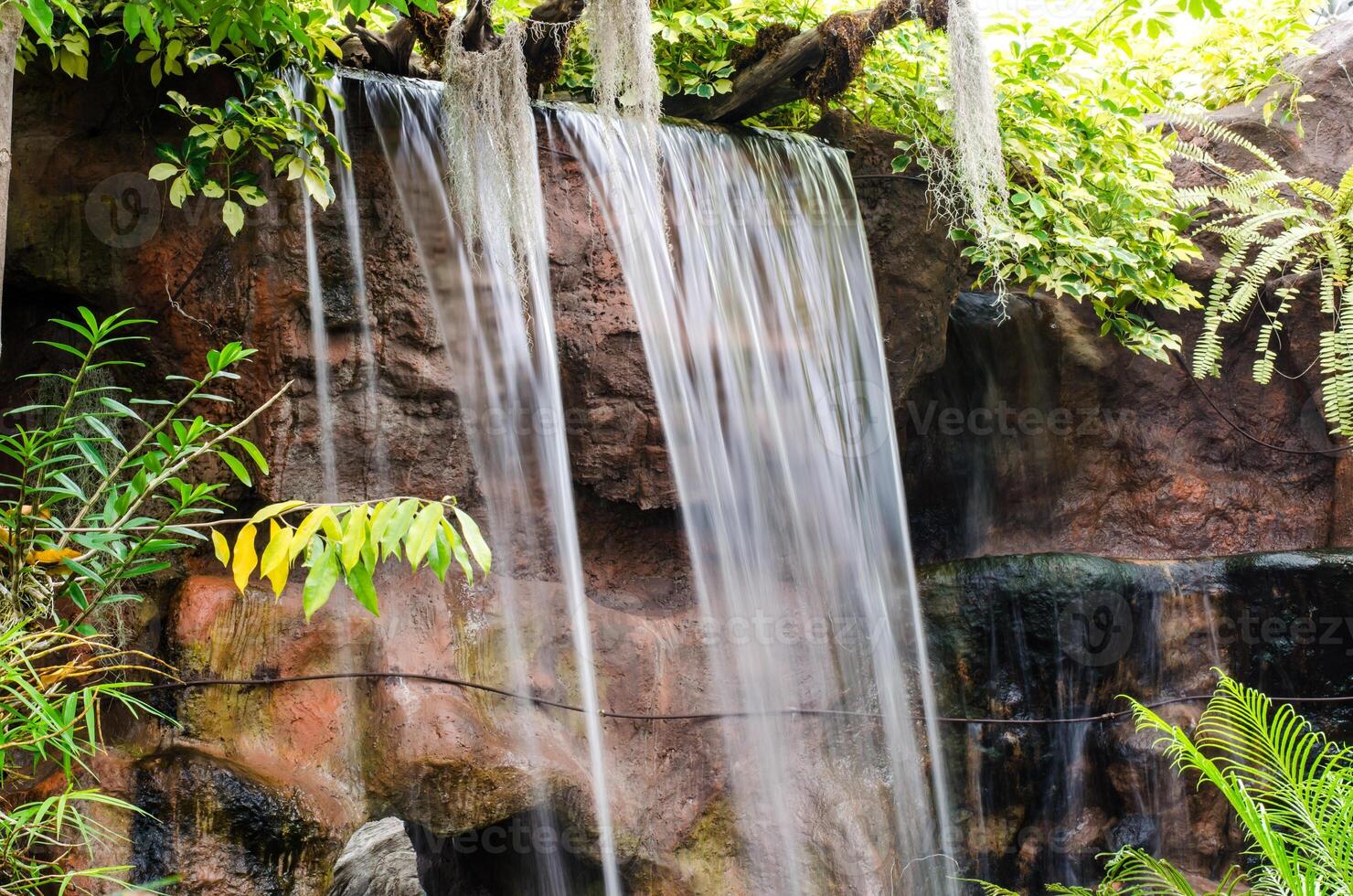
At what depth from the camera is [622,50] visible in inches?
173

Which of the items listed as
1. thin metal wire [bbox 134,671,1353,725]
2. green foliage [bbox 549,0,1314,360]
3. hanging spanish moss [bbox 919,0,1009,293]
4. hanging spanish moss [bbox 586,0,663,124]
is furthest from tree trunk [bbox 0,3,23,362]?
hanging spanish moss [bbox 919,0,1009,293]

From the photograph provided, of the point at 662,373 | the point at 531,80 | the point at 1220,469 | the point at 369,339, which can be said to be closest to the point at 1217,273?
the point at 1220,469

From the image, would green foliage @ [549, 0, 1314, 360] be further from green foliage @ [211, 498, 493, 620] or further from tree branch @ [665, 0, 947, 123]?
green foliage @ [211, 498, 493, 620]

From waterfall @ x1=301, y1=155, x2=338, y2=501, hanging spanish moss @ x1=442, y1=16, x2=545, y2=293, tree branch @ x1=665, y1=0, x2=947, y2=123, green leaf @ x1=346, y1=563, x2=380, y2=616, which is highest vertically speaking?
tree branch @ x1=665, y1=0, x2=947, y2=123

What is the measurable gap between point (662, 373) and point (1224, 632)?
3.43 meters

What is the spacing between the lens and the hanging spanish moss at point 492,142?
4.48 meters

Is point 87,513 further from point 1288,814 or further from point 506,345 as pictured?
point 1288,814

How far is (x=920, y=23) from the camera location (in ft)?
19.6

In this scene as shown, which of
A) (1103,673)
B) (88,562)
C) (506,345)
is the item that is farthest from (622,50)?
(1103,673)

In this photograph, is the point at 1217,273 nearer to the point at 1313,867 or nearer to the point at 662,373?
the point at 662,373

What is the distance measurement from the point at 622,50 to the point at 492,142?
2.20 ft

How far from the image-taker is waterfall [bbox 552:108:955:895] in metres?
5.05

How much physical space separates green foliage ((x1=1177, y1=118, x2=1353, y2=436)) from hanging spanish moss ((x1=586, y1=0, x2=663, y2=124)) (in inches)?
146

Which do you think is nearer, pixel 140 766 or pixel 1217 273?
pixel 140 766
